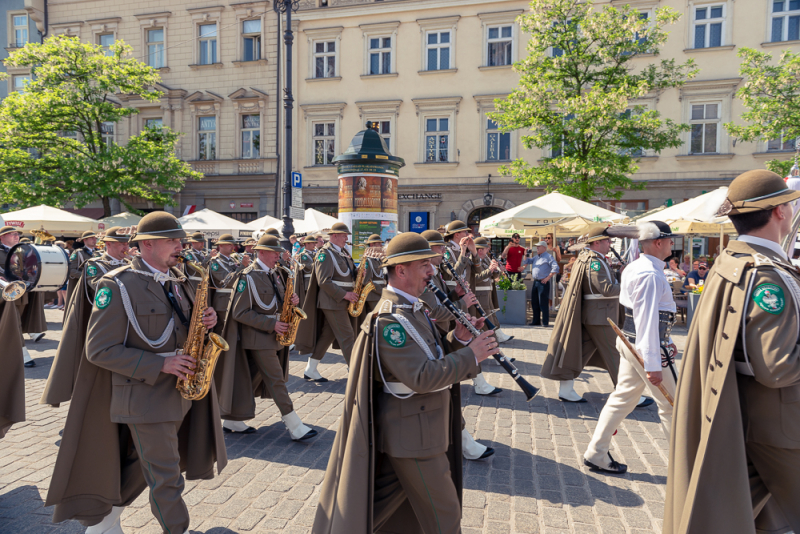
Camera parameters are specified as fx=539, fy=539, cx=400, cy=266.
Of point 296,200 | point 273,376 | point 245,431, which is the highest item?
point 296,200

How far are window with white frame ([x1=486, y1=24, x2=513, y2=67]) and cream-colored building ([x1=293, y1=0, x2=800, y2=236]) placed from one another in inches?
1.7

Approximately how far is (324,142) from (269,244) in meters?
20.8

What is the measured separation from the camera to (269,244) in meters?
5.71

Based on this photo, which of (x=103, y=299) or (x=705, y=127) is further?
(x=705, y=127)

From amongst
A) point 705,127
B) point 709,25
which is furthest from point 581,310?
point 709,25

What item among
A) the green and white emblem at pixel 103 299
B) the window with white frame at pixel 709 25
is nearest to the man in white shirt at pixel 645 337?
the green and white emblem at pixel 103 299

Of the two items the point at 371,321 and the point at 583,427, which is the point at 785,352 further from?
the point at 583,427

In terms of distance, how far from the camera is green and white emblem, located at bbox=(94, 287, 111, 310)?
3.18 meters

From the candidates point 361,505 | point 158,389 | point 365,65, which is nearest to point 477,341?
point 361,505

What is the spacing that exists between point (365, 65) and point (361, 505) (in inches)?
961

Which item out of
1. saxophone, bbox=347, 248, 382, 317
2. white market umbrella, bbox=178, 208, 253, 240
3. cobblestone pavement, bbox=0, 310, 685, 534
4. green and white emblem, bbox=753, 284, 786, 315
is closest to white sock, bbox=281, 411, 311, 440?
cobblestone pavement, bbox=0, 310, 685, 534

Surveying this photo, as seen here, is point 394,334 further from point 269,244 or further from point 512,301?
point 512,301

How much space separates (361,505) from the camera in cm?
272

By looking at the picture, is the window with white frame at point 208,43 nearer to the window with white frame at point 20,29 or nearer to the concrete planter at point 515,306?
the window with white frame at point 20,29
